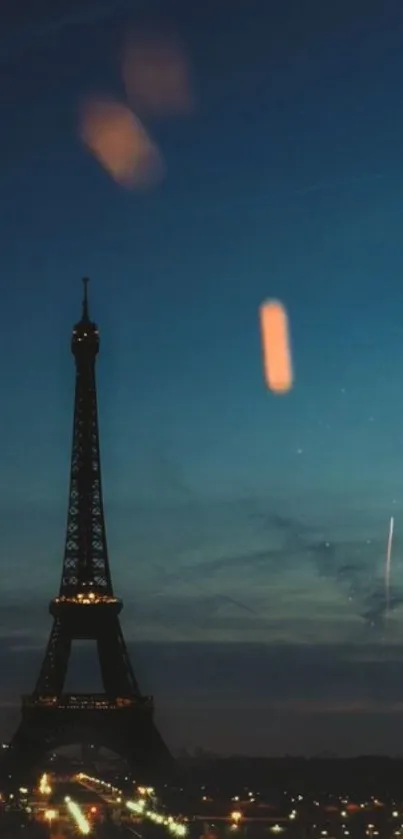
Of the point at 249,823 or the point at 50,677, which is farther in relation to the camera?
the point at 50,677

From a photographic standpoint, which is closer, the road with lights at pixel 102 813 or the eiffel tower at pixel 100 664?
the road with lights at pixel 102 813

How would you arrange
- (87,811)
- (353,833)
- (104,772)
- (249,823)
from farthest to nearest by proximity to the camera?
(104,772)
(87,811)
(249,823)
(353,833)

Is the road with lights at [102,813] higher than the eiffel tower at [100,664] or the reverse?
the reverse

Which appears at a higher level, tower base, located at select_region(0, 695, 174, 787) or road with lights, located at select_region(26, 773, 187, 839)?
tower base, located at select_region(0, 695, 174, 787)

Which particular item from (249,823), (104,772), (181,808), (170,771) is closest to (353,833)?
(249,823)

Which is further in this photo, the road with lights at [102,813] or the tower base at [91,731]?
the tower base at [91,731]

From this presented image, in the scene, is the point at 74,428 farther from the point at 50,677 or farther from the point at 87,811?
the point at 87,811

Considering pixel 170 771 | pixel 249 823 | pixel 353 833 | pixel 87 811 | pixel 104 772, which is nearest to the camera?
pixel 353 833

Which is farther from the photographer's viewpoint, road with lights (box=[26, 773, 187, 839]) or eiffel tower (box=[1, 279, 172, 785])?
eiffel tower (box=[1, 279, 172, 785])
